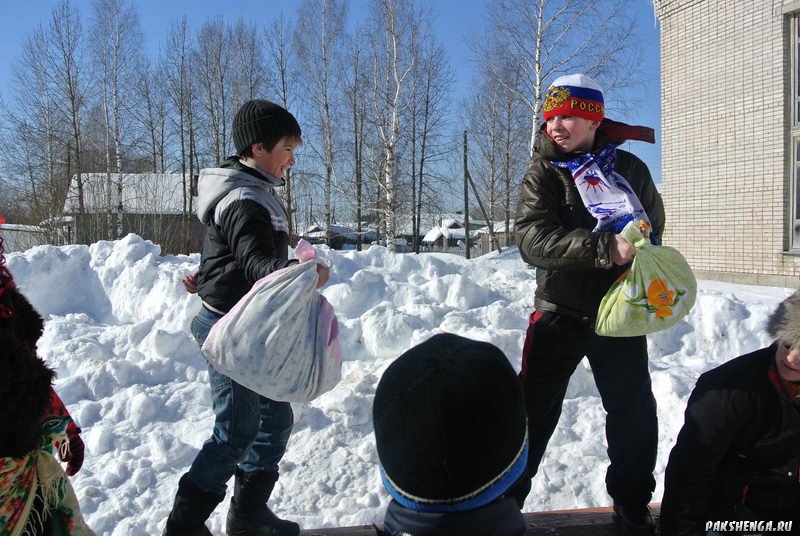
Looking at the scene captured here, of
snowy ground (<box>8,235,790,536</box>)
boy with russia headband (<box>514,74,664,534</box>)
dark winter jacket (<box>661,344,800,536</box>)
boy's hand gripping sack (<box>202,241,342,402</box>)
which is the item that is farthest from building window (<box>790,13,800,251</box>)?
boy's hand gripping sack (<box>202,241,342,402</box>)

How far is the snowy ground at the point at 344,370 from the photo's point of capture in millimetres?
3293

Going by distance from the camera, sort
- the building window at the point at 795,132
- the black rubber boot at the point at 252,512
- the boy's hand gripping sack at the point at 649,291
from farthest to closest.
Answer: the building window at the point at 795,132 < the black rubber boot at the point at 252,512 < the boy's hand gripping sack at the point at 649,291

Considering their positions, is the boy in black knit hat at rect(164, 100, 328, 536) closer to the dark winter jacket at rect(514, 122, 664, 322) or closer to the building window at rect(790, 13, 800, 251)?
the dark winter jacket at rect(514, 122, 664, 322)

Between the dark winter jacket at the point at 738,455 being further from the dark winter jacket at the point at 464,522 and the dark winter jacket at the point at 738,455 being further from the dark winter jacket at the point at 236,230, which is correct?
the dark winter jacket at the point at 236,230

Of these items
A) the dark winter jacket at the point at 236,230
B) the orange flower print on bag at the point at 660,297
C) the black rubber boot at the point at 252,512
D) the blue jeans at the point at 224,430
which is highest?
the dark winter jacket at the point at 236,230

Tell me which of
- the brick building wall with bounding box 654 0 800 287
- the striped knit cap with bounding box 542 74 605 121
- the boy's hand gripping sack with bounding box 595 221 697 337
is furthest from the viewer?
the brick building wall with bounding box 654 0 800 287

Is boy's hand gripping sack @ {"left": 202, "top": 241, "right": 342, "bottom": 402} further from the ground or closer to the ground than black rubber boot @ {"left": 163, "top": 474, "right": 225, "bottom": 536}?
further from the ground

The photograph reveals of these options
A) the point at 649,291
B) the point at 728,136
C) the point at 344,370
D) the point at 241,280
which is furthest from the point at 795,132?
the point at 241,280

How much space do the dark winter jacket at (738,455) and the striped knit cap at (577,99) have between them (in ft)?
3.90

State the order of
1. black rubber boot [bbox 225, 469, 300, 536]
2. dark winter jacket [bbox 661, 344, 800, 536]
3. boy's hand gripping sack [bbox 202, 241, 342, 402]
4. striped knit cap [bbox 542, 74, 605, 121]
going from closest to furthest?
dark winter jacket [bbox 661, 344, 800, 536]
boy's hand gripping sack [bbox 202, 241, 342, 402]
striped knit cap [bbox 542, 74, 605, 121]
black rubber boot [bbox 225, 469, 300, 536]

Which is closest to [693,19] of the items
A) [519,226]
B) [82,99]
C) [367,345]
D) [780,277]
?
[780,277]

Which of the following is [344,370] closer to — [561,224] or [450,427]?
[561,224]

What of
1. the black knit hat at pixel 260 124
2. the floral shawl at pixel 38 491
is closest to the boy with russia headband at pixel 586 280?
the black knit hat at pixel 260 124

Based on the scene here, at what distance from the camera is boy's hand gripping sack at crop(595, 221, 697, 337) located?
2137 millimetres
